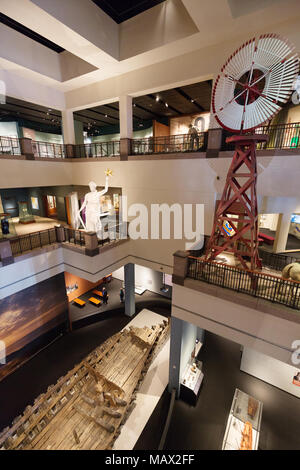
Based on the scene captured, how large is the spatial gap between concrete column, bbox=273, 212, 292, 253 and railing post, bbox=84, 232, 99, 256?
869 centimetres

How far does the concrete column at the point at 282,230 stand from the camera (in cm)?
967

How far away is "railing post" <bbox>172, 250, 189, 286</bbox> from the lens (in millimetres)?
5859

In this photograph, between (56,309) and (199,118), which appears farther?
(199,118)

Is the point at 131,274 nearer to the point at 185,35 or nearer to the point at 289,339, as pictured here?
the point at 289,339

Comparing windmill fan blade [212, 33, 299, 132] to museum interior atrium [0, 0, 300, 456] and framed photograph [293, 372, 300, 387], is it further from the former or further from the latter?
framed photograph [293, 372, 300, 387]

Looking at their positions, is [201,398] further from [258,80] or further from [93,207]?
[258,80]

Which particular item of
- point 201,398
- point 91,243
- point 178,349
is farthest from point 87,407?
point 91,243

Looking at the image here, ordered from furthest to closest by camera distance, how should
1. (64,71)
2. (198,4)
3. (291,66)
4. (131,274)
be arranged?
(131,274)
(64,71)
(198,4)
(291,66)

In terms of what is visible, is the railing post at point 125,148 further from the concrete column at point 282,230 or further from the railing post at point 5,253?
Result: the concrete column at point 282,230

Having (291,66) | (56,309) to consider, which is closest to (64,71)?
(291,66)

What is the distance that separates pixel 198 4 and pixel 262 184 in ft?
17.4

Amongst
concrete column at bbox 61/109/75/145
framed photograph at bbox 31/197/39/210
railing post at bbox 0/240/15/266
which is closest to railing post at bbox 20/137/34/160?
concrete column at bbox 61/109/75/145

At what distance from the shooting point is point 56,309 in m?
9.90

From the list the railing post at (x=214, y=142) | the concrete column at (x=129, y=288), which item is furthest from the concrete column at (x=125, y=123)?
the concrete column at (x=129, y=288)
